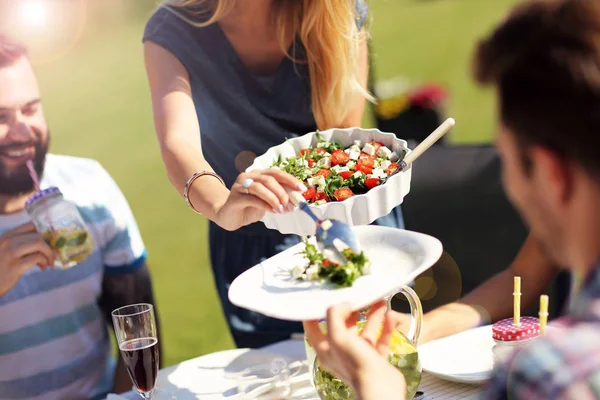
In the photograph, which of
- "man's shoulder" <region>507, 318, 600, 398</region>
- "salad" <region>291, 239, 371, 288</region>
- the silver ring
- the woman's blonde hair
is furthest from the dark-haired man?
the woman's blonde hair

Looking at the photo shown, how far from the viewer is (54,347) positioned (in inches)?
80.7

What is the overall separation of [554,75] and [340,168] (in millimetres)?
760

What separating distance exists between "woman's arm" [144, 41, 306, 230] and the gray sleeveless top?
90mm

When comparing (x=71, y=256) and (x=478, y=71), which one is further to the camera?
(x=71, y=256)

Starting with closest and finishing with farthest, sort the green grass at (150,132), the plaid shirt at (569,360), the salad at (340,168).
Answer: the plaid shirt at (569,360) → the salad at (340,168) → the green grass at (150,132)

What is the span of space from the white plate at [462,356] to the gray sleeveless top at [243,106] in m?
0.72

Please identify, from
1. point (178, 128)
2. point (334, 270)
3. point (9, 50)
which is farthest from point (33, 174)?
point (334, 270)

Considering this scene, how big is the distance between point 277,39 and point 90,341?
1006mm

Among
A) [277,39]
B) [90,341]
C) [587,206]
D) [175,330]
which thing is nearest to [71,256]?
[90,341]

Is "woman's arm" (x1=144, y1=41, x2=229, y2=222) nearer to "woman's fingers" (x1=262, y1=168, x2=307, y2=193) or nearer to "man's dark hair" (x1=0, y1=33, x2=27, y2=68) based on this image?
"woman's fingers" (x1=262, y1=168, x2=307, y2=193)

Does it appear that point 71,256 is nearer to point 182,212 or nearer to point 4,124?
point 4,124

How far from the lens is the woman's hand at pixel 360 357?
958 millimetres

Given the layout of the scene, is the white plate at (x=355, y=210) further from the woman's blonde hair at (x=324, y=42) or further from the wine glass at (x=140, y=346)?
the woman's blonde hair at (x=324, y=42)

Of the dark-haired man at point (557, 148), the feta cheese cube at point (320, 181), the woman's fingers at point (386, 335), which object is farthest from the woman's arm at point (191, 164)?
the dark-haired man at point (557, 148)
